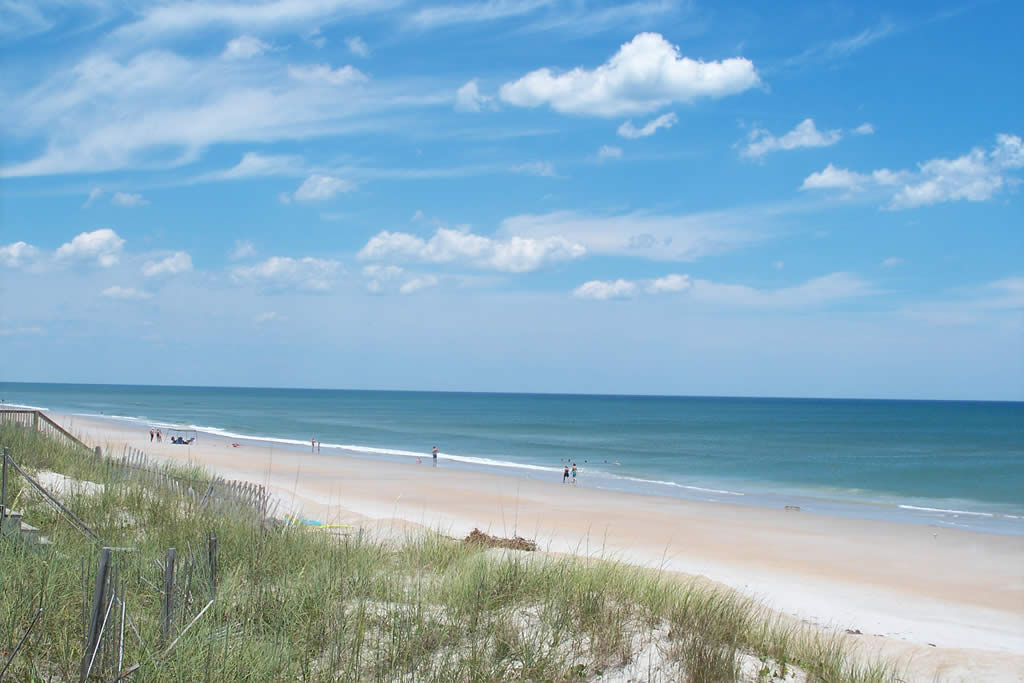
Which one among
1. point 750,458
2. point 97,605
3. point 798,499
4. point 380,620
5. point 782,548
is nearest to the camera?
point 97,605

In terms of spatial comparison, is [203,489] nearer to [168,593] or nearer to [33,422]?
[168,593]

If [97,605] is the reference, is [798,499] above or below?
below

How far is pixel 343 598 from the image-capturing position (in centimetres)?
648

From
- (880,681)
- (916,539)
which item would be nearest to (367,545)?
(880,681)

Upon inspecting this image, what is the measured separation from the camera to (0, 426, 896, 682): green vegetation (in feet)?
18.4

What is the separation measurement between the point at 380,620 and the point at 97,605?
7.90 ft

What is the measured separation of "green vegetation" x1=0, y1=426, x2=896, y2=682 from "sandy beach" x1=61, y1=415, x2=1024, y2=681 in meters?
3.05

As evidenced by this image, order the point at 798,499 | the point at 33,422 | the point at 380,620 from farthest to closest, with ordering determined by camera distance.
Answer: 1. the point at 798,499
2. the point at 33,422
3. the point at 380,620

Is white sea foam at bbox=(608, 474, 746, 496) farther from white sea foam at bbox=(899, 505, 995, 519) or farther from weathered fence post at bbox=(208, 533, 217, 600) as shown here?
weathered fence post at bbox=(208, 533, 217, 600)

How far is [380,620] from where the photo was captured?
665 cm

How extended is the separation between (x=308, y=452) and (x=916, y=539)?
38648 millimetres

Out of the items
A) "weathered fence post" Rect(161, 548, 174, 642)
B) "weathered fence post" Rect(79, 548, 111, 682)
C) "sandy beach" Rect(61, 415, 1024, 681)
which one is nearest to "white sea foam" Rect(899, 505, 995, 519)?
"sandy beach" Rect(61, 415, 1024, 681)

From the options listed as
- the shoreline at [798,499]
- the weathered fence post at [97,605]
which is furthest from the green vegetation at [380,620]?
the shoreline at [798,499]

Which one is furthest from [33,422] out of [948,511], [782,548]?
[948,511]
